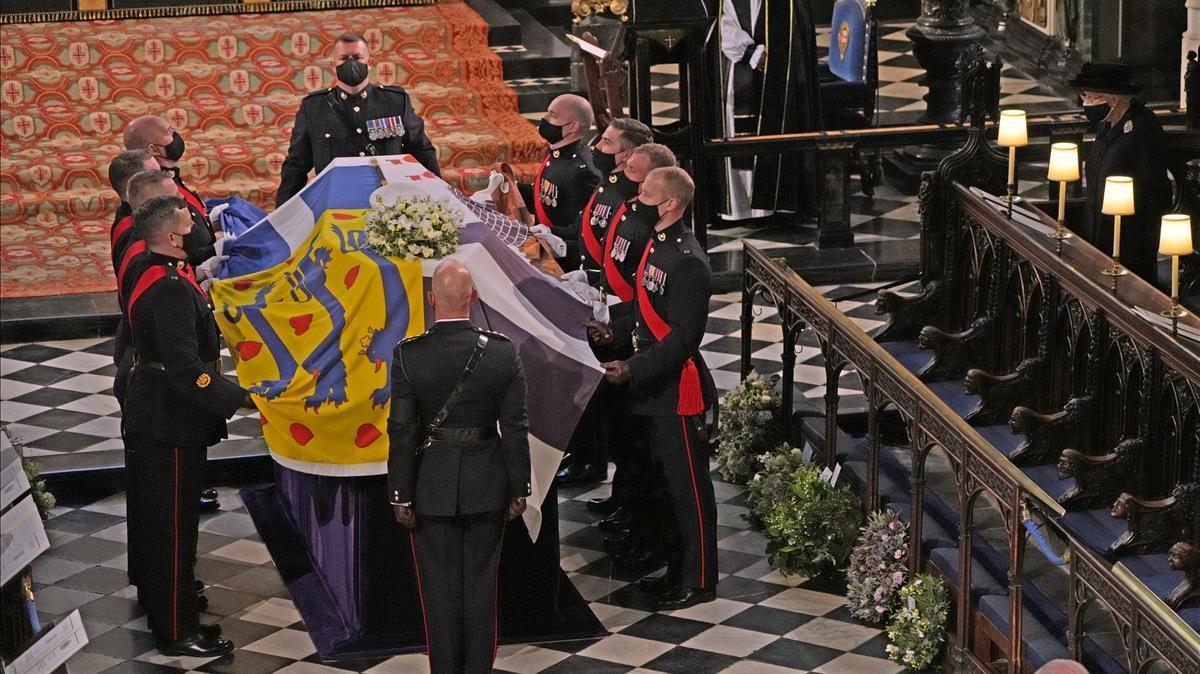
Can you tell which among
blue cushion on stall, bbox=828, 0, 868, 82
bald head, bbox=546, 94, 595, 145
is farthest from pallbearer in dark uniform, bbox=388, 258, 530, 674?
blue cushion on stall, bbox=828, 0, 868, 82

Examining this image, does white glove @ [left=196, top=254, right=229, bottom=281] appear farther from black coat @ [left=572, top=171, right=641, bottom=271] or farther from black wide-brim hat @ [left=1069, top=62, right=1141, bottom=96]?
black wide-brim hat @ [left=1069, top=62, right=1141, bottom=96]

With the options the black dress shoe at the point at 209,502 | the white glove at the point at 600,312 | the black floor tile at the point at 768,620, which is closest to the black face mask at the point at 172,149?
the black dress shoe at the point at 209,502

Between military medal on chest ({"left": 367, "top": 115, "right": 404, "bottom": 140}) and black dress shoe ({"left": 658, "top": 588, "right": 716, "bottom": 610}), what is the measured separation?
10.9 ft

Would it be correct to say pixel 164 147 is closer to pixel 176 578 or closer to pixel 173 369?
pixel 173 369

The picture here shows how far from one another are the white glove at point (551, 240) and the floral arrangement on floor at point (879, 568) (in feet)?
6.67

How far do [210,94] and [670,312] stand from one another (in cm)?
822

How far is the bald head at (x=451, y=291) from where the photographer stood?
6918mm

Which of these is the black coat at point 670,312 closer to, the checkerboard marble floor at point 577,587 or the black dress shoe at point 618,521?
the checkerboard marble floor at point 577,587

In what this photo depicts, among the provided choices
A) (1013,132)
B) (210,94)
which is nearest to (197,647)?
(1013,132)

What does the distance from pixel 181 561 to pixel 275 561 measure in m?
0.99

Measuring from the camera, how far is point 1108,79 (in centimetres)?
968

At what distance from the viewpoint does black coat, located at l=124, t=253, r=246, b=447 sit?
25.3 feet

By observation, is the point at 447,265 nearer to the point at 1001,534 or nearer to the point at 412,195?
the point at 412,195

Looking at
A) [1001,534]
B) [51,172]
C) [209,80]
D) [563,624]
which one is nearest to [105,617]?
[563,624]
